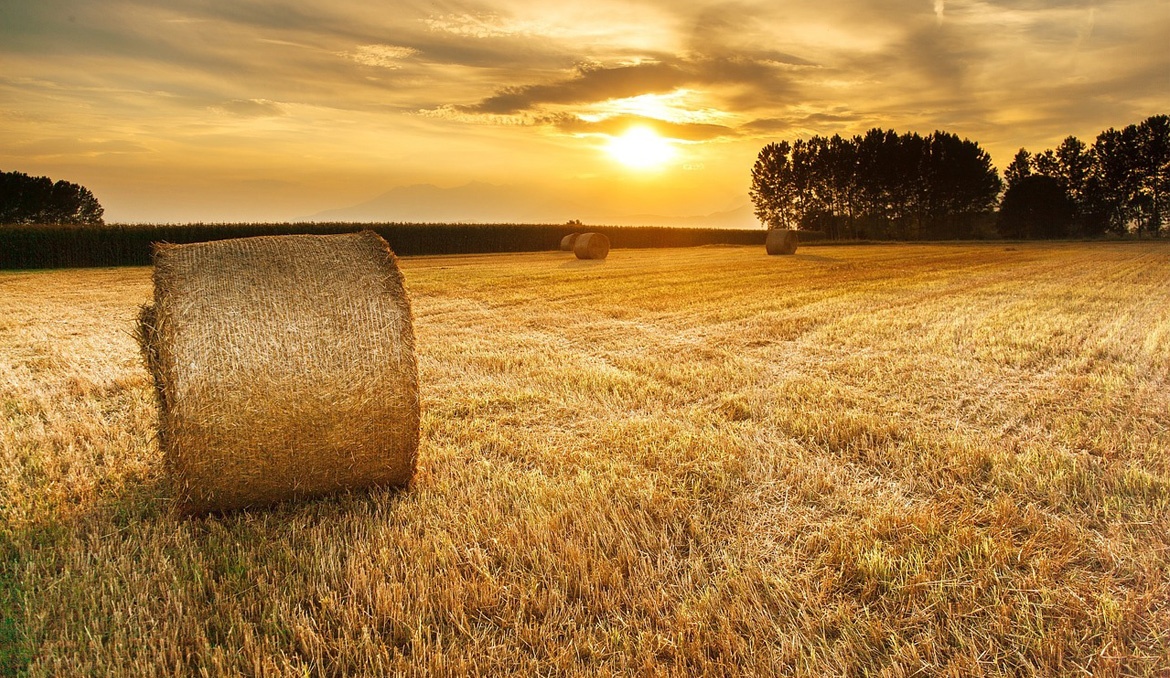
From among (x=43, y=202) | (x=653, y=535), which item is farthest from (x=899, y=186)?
(x=43, y=202)

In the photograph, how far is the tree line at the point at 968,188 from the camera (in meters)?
67.2

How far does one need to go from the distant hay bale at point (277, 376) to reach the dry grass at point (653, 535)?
0.78 feet

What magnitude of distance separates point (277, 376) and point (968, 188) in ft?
273

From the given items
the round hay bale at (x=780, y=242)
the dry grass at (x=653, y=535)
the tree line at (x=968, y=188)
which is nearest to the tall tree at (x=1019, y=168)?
the tree line at (x=968, y=188)

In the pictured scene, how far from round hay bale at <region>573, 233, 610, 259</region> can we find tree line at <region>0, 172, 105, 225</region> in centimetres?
5169

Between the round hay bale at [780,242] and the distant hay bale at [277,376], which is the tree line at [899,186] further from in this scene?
the distant hay bale at [277,376]

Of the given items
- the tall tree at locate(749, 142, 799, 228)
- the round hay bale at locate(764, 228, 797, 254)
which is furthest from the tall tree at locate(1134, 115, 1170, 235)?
the round hay bale at locate(764, 228, 797, 254)

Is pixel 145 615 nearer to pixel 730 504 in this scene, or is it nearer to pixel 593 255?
pixel 730 504

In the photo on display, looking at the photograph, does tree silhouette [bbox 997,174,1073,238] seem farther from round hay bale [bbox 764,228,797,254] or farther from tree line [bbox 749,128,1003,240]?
round hay bale [bbox 764,228,797,254]

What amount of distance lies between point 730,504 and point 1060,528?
69.0 inches

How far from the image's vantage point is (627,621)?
281 centimetres

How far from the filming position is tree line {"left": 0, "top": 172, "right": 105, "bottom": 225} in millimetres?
62156

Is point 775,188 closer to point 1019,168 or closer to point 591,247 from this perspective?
point 1019,168

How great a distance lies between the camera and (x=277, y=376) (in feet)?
12.9
